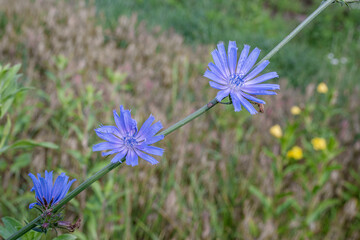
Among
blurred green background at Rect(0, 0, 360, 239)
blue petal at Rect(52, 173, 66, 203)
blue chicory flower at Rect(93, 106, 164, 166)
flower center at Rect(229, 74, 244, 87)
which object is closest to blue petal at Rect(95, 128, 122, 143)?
blue chicory flower at Rect(93, 106, 164, 166)

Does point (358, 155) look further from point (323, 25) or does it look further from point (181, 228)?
Result: point (323, 25)

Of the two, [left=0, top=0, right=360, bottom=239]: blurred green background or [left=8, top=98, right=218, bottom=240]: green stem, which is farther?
[left=0, top=0, right=360, bottom=239]: blurred green background

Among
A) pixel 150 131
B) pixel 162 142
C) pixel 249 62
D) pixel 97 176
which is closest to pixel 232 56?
pixel 249 62

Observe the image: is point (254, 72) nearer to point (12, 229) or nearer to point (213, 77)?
point (213, 77)

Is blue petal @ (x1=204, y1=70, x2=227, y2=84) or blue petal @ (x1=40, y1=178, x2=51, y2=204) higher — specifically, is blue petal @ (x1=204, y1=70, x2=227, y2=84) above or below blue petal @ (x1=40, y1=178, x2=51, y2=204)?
above

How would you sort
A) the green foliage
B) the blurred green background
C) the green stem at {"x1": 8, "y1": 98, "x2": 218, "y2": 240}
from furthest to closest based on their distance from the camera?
1. the blurred green background
2. the green foliage
3. the green stem at {"x1": 8, "y1": 98, "x2": 218, "y2": 240}

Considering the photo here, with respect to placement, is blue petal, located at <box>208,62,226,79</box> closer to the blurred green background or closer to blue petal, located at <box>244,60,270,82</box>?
blue petal, located at <box>244,60,270,82</box>

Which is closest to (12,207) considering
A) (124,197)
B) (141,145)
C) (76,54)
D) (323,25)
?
(124,197)

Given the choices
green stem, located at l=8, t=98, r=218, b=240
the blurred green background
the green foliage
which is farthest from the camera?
the blurred green background
